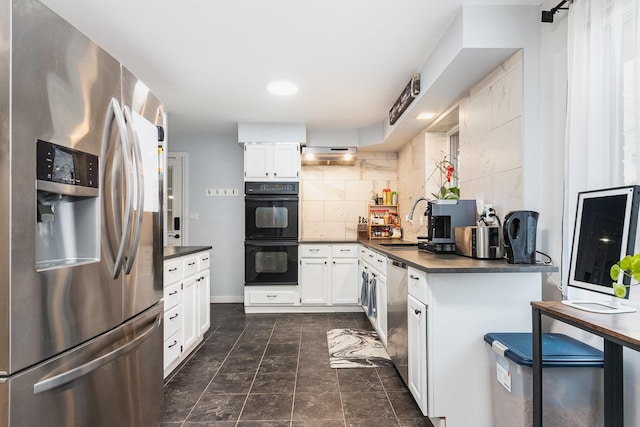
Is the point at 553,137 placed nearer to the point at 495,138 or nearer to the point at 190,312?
the point at 495,138

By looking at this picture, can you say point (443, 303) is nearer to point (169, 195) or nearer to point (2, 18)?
point (2, 18)

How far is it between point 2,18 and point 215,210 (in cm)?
427

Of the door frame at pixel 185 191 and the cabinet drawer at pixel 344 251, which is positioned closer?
the cabinet drawer at pixel 344 251

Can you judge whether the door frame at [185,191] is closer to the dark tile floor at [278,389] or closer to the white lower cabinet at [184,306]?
the white lower cabinet at [184,306]

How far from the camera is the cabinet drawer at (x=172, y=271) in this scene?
2.51m

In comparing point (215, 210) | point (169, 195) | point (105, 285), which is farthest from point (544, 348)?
point (169, 195)

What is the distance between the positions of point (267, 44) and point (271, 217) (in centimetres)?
233

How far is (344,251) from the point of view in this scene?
443cm

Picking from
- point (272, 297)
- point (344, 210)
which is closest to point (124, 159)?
A: point (272, 297)

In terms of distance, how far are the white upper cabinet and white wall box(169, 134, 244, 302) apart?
2.57 ft

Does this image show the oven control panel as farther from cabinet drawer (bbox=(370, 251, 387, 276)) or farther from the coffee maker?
the coffee maker

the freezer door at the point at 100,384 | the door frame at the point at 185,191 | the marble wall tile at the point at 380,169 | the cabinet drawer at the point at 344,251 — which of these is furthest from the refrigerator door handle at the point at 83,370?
the marble wall tile at the point at 380,169

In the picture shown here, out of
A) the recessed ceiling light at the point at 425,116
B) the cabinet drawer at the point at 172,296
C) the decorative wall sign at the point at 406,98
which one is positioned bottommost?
the cabinet drawer at the point at 172,296

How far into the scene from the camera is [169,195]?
5.02 meters
